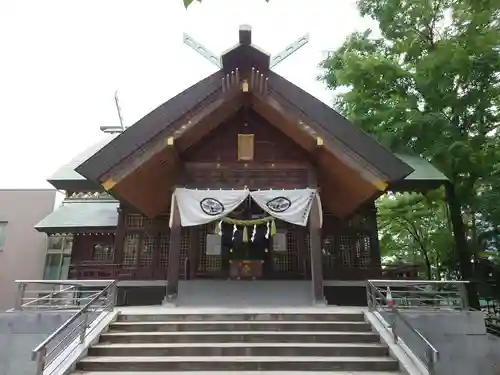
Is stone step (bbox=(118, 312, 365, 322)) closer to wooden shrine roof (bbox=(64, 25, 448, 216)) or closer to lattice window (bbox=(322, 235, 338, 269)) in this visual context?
wooden shrine roof (bbox=(64, 25, 448, 216))

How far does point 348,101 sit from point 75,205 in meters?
10.7

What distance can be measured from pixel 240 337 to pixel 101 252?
872 centimetres

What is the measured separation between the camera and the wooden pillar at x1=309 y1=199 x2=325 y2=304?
28.3ft

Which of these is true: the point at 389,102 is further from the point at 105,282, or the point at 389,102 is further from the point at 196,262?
the point at 105,282

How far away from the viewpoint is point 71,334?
6.06 m

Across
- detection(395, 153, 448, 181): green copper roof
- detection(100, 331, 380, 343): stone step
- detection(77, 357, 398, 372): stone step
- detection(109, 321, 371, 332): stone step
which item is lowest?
detection(77, 357, 398, 372): stone step

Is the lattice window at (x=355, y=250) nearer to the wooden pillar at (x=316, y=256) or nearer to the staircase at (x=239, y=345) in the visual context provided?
the wooden pillar at (x=316, y=256)

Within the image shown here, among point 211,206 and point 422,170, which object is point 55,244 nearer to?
point 211,206

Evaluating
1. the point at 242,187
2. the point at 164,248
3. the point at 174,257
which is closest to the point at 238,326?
the point at 174,257

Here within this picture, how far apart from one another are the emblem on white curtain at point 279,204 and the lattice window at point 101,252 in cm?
685

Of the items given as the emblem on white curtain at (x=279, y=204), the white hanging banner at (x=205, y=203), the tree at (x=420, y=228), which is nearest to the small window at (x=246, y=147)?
the white hanging banner at (x=205, y=203)

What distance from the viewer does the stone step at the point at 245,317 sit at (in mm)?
7023

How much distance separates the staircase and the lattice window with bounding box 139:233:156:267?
15.4 ft

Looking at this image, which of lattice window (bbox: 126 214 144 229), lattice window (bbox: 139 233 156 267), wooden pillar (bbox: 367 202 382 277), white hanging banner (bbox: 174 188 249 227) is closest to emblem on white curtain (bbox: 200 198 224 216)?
white hanging banner (bbox: 174 188 249 227)
